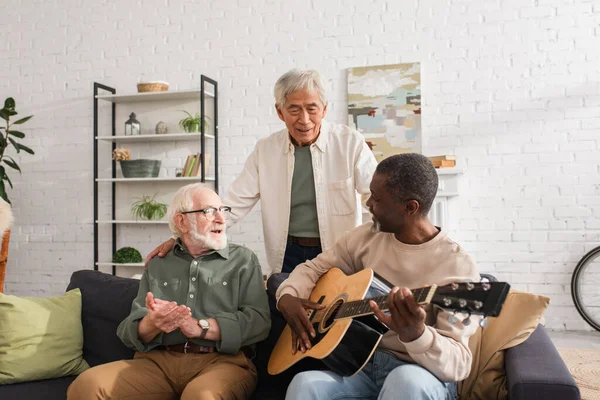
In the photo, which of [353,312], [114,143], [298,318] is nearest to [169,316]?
[298,318]

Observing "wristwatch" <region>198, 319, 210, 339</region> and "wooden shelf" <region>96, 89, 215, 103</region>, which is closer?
"wristwatch" <region>198, 319, 210, 339</region>

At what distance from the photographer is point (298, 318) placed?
2.05 meters

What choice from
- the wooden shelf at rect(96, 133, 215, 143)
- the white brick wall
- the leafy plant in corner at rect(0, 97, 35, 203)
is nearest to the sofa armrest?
the white brick wall

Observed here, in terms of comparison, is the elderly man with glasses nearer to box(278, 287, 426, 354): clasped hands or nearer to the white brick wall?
box(278, 287, 426, 354): clasped hands

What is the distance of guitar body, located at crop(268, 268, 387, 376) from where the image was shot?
1.77 meters

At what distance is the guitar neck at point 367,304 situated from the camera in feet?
4.99

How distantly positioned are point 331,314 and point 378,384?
0.26 metres

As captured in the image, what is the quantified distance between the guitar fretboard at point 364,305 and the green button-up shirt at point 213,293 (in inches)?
16.6

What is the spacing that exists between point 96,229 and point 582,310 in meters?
4.27

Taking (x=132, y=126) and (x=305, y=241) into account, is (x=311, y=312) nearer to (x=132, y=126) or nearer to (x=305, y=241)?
(x=305, y=241)

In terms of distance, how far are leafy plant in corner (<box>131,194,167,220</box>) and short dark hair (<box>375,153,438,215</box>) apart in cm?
397

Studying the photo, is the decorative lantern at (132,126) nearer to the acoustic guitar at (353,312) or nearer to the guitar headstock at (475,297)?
the acoustic guitar at (353,312)

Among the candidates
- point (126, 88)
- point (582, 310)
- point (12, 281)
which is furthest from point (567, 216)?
point (12, 281)

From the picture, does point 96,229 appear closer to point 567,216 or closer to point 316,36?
point 316,36
